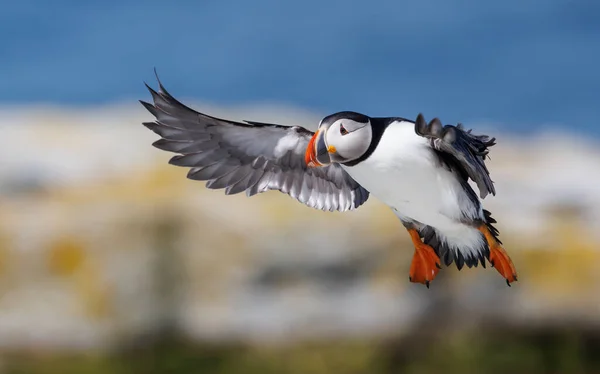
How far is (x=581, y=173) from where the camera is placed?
5465mm

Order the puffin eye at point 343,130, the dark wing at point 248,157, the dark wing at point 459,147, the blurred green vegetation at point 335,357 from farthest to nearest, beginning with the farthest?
the blurred green vegetation at point 335,357, the dark wing at point 248,157, the puffin eye at point 343,130, the dark wing at point 459,147

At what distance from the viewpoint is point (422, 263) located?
1.88m

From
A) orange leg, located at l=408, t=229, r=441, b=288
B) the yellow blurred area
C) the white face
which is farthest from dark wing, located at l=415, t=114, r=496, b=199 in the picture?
the yellow blurred area

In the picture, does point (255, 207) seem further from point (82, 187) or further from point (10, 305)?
point (10, 305)

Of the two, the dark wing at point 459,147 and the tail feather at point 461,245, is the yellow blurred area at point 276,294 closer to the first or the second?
the tail feather at point 461,245

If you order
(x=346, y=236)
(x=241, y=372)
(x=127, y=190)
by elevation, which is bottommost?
(x=241, y=372)

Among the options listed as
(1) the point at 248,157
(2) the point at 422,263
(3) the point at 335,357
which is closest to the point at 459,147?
(2) the point at 422,263

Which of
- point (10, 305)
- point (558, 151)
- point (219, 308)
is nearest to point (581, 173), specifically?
point (558, 151)

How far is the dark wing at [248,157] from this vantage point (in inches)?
77.0

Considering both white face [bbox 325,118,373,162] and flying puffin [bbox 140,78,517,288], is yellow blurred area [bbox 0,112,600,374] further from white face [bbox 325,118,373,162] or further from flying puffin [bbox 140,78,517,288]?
white face [bbox 325,118,373,162]

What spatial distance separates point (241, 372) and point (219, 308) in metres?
0.41

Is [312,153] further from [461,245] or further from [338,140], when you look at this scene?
[461,245]

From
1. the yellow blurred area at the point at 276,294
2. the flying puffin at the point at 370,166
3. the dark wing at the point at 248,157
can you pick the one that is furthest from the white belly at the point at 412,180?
the yellow blurred area at the point at 276,294

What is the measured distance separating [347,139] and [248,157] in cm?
55
